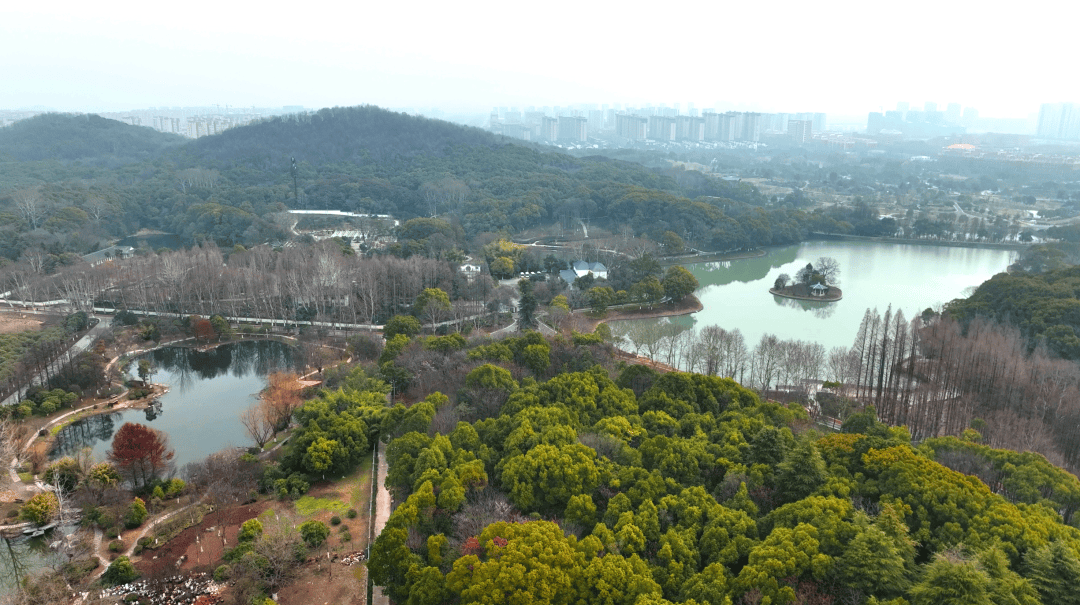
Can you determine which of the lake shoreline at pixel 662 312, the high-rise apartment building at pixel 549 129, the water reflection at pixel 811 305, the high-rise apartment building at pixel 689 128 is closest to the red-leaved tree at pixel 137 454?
the lake shoreline at pixel 662 312

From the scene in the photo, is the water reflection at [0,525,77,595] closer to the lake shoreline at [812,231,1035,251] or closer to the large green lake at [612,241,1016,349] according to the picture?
the large green lake at [612,241,1016,349]

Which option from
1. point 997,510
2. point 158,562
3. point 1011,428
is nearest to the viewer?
point 997,510

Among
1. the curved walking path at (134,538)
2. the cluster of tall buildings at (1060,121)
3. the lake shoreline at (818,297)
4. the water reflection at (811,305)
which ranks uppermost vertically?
the cluster of tall buildings at (1060,121)

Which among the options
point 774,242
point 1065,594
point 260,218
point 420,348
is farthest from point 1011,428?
point 260,218

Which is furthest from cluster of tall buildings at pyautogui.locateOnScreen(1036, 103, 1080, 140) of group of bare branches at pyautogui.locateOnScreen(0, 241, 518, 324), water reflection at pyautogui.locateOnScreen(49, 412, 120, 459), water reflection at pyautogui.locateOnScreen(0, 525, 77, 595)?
water reflection at pyautogui.locateOnScreen(0, 525, 77, 595)

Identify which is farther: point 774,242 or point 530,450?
point 774,242

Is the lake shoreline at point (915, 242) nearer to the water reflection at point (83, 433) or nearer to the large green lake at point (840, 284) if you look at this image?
the large green lake at point (840, 284)

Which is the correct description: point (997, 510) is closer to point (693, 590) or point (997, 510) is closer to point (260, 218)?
point (693, 590)
